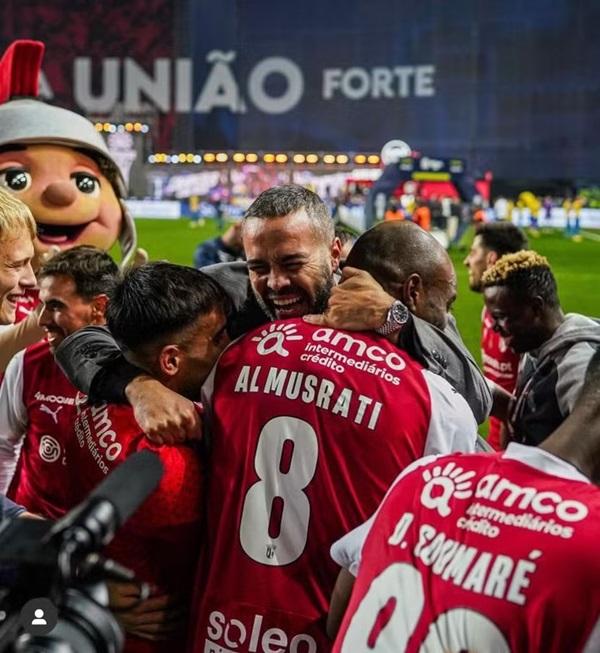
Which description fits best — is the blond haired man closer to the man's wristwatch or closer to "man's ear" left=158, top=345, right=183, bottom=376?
"man's ear" left=158, top=345, right=183, bottom=376

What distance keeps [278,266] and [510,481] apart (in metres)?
1.00

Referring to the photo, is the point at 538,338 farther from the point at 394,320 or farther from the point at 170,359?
the point at 170,359

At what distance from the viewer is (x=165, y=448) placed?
199 cm

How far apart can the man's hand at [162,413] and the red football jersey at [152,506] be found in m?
0.04

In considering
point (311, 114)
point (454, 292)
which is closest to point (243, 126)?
point (311, 114)

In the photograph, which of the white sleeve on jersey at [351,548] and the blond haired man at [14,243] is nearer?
the white sleeve on jersey at [351,548]

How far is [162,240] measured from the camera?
23.3 m

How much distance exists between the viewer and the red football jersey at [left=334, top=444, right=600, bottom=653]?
139cm

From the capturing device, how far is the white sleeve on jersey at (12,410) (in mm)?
2938

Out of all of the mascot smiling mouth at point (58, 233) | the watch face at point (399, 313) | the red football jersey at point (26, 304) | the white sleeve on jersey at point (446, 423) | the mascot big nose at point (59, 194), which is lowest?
the red football jersey at point (26, 304)

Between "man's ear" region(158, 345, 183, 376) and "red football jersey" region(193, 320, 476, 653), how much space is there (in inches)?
6.3

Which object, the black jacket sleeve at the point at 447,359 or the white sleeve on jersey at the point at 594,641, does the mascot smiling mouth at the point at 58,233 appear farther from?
the white sleeve on jersey at the point at 594,641

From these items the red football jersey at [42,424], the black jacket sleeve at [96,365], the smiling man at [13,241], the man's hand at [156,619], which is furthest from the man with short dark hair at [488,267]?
the man's hand at [156,619]

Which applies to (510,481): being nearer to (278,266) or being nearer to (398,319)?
(398,319)
